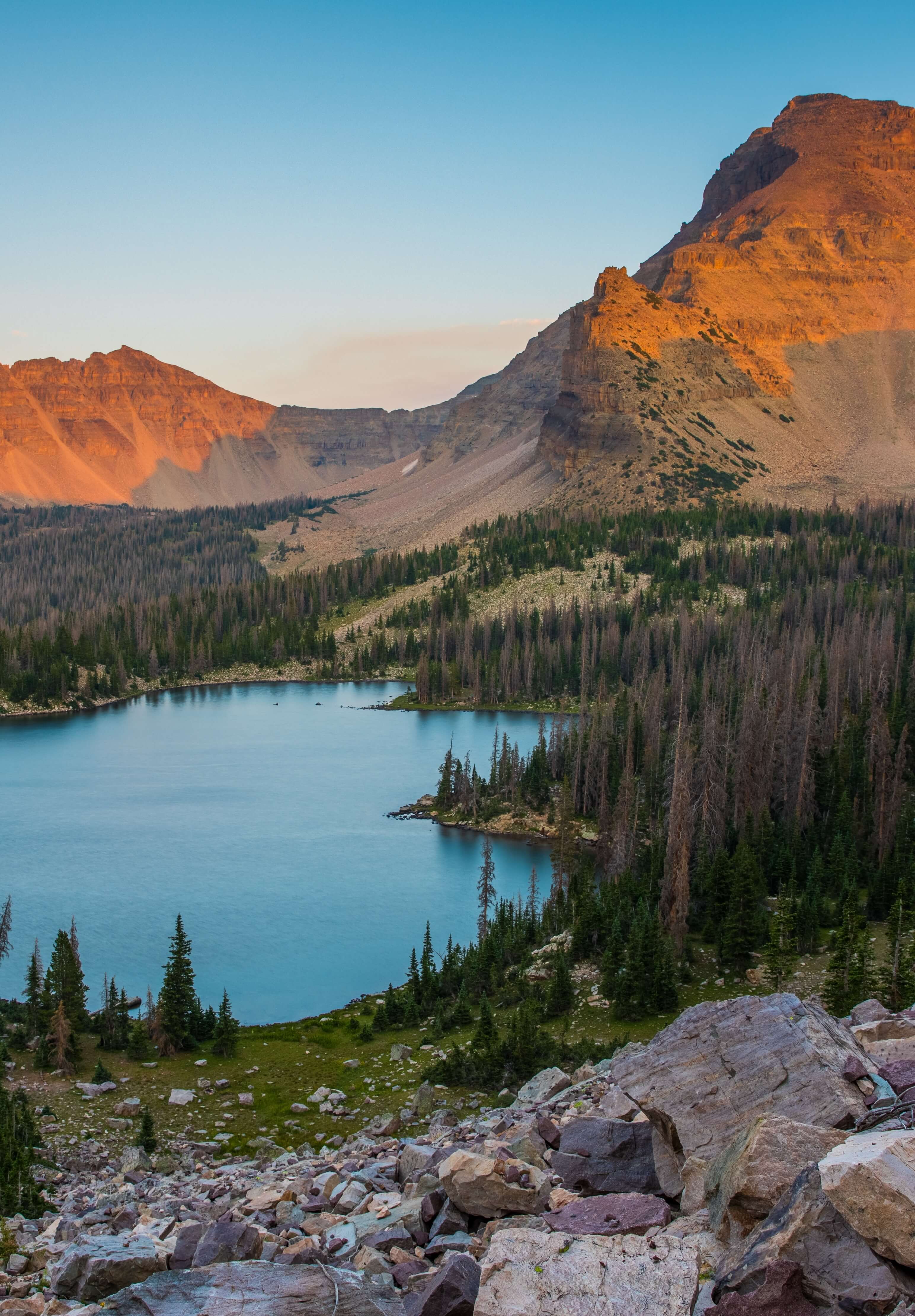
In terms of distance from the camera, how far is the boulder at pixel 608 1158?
52.3 feet

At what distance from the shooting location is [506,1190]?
15125 mm

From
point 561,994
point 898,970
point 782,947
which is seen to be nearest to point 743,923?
point 782,947

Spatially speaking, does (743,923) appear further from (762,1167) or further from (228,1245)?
(762,1167)

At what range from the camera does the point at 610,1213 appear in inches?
554

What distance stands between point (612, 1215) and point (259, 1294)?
14.5 ft

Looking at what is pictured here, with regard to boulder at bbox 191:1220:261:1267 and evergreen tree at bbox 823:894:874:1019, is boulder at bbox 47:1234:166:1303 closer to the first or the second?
boulder at bbox 191:1220:261:1267

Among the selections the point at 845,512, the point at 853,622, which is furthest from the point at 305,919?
the point at 845,512

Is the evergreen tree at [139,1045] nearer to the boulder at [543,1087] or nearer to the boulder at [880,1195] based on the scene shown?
the boulder at [543,1087]

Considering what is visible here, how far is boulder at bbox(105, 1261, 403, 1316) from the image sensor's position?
12.7 m

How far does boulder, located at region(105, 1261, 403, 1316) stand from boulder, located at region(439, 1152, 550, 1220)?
1.97m

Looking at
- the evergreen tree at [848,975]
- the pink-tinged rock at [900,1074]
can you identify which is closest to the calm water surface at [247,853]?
the evergreen tree at [848,975]

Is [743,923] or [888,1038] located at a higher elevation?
[888,1038]

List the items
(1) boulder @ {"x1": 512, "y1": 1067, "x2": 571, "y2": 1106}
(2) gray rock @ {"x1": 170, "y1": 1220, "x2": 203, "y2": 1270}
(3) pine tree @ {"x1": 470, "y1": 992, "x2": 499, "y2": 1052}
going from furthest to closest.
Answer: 1. (3) pine tree @ {"x1": 470, "y1": 992, "x2": 499, "y2": 1052}
2. (1) boulder @ {"x1": 512, "y1": 1067, "x2": 571, "y2": 1106}
3. (2) gray rock @ {"x1": 170, "y1": 1220, "x2": 203, "y2": 1270}

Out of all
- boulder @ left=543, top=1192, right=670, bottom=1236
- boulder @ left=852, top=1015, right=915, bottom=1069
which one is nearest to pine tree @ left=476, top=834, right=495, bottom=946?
boulder @ left=852, top=1015, right=915, bottom=1069
